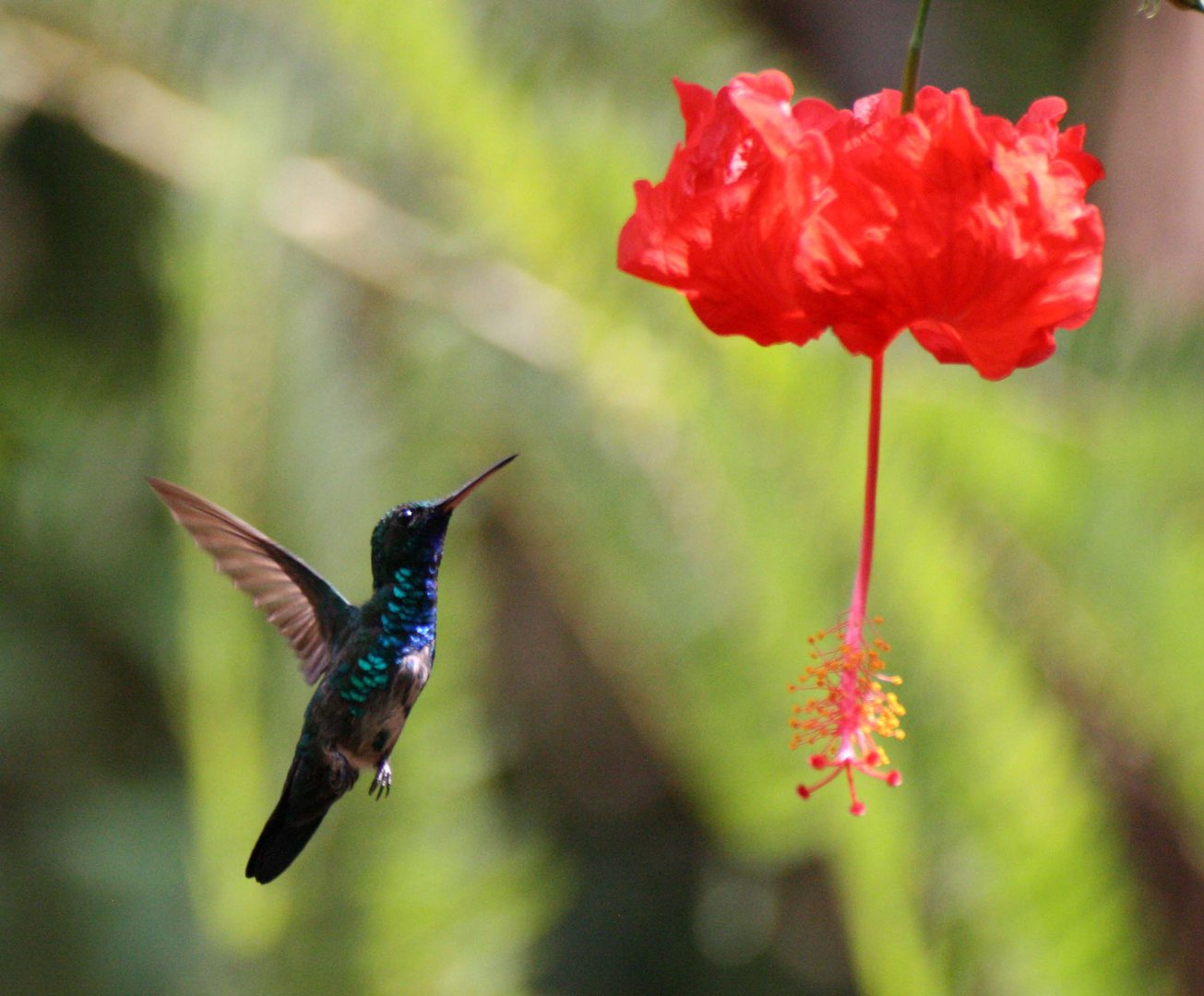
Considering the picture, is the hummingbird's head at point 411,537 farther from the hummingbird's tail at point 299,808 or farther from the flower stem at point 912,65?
the flower stem at point 912,65

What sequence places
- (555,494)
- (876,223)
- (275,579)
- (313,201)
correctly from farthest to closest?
(313,201) → (555,494) → (275,579) → (876,223)

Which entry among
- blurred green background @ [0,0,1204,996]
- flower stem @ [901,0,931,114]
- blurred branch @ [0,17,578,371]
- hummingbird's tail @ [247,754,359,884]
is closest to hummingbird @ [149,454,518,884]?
hummingbird's tail @ [247,754,359,884]

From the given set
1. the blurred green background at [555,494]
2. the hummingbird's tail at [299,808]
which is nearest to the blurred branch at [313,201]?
the blurred green background at [555,494]

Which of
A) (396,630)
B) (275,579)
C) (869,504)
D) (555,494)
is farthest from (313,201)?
(869,504)

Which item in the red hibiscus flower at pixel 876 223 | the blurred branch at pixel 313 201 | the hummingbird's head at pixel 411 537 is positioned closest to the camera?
the red hibiscus flower at pixel 876 223

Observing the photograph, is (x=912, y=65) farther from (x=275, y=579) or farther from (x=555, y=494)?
(x=555, y=494)

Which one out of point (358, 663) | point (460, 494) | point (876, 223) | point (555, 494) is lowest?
point (555, 494)

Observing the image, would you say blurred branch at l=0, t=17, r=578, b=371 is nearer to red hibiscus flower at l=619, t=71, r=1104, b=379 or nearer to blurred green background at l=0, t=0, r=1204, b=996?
blurred green background at l=0, t=0, r=1204, b=996
